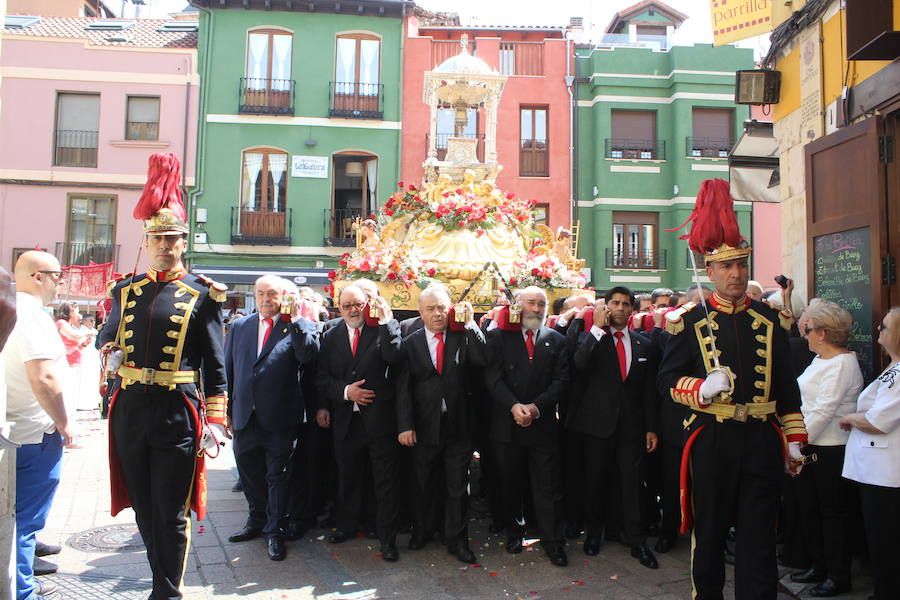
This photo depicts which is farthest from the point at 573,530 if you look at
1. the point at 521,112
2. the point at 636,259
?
the point at 521,112

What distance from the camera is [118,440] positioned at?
391 cm

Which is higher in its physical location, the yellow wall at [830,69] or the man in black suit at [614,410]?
the yellow wall at [830,69]

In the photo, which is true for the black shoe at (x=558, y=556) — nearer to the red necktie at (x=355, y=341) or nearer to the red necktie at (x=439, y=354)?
the red necktie at (x=439, y=354)

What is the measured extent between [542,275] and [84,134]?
1649 cm

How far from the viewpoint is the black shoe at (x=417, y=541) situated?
17.2ft

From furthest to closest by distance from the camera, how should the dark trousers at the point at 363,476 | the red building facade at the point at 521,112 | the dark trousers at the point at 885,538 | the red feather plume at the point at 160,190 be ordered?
the red building facade at the point at 521,112
the dark trousers at the point at 363,476
the red feather plume at the point at 160,190
the dark trousers at the point at 885,538

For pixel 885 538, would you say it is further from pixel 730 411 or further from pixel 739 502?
pixel 730 411

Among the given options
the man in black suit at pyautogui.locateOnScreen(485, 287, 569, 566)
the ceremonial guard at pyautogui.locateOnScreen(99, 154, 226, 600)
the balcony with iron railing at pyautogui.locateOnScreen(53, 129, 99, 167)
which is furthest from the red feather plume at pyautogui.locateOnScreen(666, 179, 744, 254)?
the balcony with iron railing at pyautogui.locateOnScreen(53, 129, 99, 167)

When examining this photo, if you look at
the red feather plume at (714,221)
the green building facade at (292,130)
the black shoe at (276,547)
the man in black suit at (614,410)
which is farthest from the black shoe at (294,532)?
the green building facade at (292,130)

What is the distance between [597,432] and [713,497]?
4.89 ft

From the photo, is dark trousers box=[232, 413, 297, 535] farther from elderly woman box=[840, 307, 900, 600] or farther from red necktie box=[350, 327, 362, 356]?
elderly woman box=[840, 307, 900, 600]

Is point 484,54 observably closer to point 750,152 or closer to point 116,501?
point 750,152

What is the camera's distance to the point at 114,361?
3.94 meters

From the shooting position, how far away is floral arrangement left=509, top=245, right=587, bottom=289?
7.80 m
